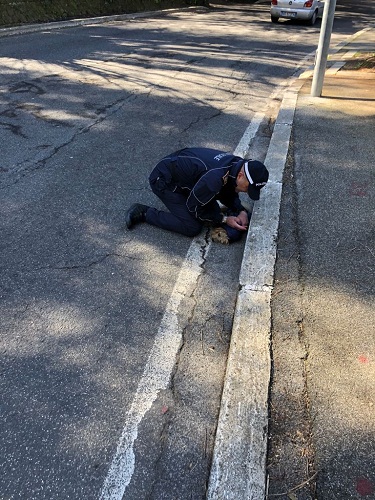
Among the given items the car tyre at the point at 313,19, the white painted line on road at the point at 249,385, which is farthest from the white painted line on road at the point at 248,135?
the car tyre at the point at 313,19

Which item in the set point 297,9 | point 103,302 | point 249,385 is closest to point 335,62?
point 297,9

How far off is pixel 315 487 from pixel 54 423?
51.5 inches

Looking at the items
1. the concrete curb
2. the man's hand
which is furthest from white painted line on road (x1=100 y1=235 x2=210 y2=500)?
the concrete curb

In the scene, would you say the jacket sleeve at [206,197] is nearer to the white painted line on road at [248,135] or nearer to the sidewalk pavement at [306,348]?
the sidewalk pavement at [306,348]

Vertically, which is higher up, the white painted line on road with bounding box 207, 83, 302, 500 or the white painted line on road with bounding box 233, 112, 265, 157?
the white painted line on road with bounding box 207, 83, 302, 500

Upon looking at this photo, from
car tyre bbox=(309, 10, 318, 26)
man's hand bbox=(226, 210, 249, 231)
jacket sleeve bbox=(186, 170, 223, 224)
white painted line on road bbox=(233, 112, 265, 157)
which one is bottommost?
car tyre bbox=(309, 10, 318, 26)

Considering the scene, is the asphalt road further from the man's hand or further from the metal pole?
the metal pole

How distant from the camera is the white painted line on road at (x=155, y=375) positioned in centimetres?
214

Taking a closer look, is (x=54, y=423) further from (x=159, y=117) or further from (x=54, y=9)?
(x=54, y=9)

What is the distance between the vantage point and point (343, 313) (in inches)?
121

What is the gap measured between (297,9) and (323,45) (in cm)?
1265

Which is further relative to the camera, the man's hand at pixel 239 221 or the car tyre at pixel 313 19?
the car tyre at pixel 313 19

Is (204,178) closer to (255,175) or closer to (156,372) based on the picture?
(255,175)

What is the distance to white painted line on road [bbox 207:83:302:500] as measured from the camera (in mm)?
2121
